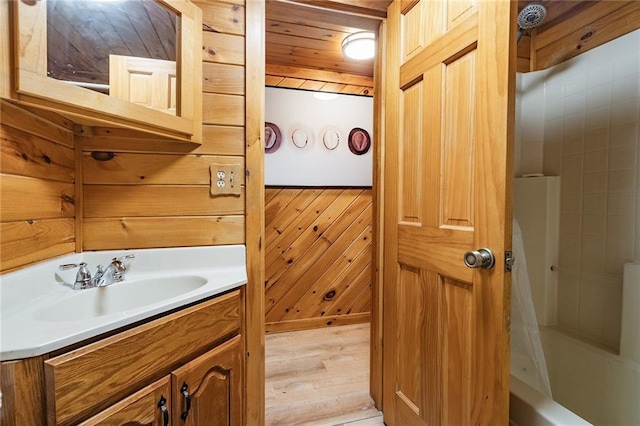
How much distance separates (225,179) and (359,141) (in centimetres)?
153

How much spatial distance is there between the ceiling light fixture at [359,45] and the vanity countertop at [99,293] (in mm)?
1544

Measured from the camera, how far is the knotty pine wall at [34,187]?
807 millimetres

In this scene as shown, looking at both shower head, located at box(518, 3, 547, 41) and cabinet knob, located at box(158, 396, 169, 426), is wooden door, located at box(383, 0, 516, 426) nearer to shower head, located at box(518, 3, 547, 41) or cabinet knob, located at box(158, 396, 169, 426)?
shower head, located at box(518, 3, 547, 41)

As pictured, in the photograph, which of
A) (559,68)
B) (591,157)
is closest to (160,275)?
(591,157)

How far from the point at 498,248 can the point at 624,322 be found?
1.09 metres

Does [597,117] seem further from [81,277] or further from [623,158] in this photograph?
[81,277]

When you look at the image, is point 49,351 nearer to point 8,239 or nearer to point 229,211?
point 8,239

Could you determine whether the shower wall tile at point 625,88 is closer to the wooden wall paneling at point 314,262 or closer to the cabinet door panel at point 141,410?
the wooden wall paneling at point 314,262

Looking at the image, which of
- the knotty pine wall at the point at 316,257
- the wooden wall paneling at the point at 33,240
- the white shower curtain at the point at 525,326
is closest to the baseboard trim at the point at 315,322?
the knotty pine wall at the point at 316,257

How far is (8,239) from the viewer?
Result: 2.65 ft

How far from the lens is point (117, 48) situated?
1.01 m

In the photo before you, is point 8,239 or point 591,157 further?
point 591,157

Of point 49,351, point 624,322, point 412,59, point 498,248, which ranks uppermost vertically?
point 412,59

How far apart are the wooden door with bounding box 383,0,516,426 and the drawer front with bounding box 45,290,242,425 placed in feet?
2.67
